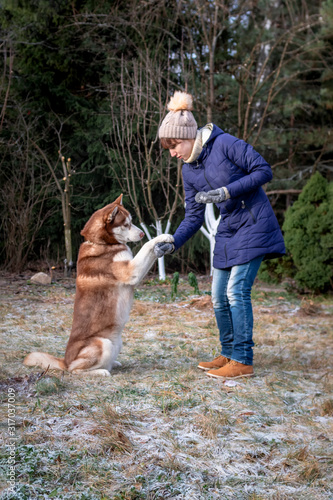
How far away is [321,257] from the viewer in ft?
25.9

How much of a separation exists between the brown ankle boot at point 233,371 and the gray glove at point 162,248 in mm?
1018

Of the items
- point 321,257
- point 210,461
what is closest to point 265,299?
point 321,257

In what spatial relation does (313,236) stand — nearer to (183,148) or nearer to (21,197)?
(183,148)

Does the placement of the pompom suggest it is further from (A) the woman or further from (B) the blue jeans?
(B) the blue jeans

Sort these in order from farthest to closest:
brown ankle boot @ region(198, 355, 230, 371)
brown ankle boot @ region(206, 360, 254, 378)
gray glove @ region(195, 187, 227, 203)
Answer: brown ankle boot @ region(198, 355, 230, 371) → brown ankle boot @ region(206, 360, 254, 378) → gray glove @ region(195, 187, 227, 203)

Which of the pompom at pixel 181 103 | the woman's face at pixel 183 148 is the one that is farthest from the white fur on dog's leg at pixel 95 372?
the pompom at pixel 181 103

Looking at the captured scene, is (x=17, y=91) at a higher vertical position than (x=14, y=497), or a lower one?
higher

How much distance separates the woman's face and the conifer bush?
15.3 feet

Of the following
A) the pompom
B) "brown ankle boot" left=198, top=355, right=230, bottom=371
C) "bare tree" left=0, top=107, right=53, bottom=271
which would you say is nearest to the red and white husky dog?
"brown ankle boot" left=198, top=355, right=230, bottom=371

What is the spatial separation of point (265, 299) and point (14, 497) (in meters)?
6.33

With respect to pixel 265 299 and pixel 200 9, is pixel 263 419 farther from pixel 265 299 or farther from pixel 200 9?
pixel 200 9

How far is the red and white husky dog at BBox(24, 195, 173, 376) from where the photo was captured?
3797 millimetres

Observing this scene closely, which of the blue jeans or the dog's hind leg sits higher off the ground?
the blue jeans

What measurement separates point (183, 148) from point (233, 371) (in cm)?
178
